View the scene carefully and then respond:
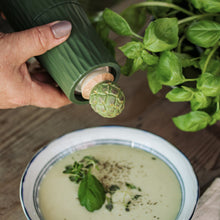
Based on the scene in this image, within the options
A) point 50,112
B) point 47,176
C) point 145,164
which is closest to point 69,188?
point 47,176

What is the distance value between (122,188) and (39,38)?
353mm

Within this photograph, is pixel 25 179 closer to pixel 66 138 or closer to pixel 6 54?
pixel 66 138

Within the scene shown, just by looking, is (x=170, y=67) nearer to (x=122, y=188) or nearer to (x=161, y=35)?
(x=161, y=35)

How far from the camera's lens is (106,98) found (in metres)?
0.62

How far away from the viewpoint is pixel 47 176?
75 centimetres

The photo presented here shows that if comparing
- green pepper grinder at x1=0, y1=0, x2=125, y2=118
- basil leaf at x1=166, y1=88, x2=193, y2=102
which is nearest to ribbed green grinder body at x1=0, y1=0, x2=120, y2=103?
green pepper grinder at x1=0, y1=0, x2=125, y2=118

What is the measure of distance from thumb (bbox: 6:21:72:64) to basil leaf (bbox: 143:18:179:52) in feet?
0.49

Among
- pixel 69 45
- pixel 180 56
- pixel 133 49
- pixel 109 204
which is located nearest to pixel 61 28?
pixel 69 45

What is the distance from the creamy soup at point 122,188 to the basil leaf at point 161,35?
26 centimetres

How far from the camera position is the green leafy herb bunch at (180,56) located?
2.10 feet

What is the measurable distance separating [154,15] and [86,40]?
0.80ft

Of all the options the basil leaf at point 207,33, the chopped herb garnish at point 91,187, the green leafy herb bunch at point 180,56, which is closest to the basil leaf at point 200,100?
the green leafy herb bunch at point 180,56

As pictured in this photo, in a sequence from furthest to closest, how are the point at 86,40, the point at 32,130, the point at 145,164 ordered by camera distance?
the point at 32,130 < the point at 145,164 < the point at 86,40

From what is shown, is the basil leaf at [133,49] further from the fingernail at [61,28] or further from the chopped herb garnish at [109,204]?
the chopped herb garnish at [109,204]
